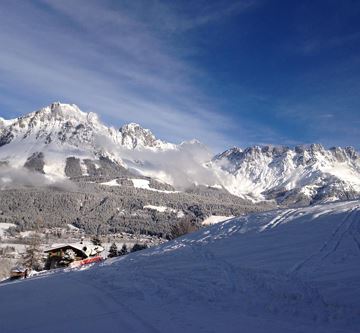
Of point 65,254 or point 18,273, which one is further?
point 65,254

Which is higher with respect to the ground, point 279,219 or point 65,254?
point 279,219

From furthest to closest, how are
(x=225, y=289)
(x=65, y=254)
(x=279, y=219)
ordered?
(x=65, y=254) < (x=279, y=219) < (x=225, y=289)

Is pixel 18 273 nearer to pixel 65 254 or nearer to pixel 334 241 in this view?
pixel 65 254

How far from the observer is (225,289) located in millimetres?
22609

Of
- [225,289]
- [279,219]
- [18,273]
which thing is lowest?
[18,273]

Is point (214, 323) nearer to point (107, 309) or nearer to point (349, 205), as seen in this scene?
point (107, 309)

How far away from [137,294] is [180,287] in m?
2.34

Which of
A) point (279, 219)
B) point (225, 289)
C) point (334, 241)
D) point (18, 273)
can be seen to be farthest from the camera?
point (18, 273)

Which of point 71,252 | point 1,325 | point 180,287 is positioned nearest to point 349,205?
point 180,287

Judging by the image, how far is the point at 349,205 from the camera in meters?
43.8

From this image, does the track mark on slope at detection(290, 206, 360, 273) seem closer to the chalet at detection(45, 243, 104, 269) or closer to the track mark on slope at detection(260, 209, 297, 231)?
the track mark on slope at detection(260, 209, 297, 231)

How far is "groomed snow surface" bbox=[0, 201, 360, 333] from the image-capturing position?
55.2 ft

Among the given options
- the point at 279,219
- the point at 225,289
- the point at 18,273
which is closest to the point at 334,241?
the point at 225,289

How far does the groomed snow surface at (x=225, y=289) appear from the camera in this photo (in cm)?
1683
